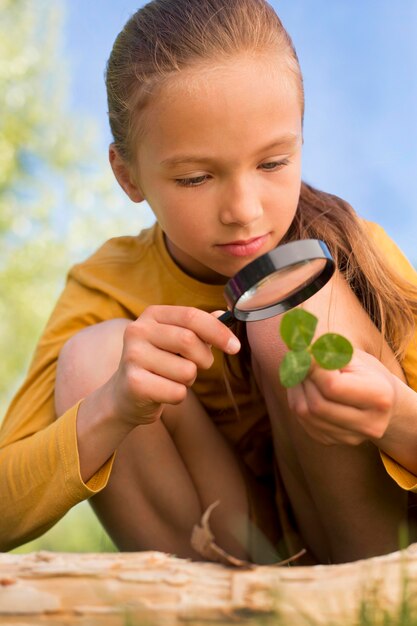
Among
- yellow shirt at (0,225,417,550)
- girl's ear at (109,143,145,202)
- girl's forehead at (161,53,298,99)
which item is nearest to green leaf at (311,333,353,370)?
yellow shirt at (0,225,417,550)

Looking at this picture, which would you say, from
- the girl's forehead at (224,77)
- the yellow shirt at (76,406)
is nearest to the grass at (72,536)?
the yellow shirt at (76,406)

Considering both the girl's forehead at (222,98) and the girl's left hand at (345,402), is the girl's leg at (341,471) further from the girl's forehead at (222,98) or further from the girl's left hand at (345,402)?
the girl's forehead at (222,98)

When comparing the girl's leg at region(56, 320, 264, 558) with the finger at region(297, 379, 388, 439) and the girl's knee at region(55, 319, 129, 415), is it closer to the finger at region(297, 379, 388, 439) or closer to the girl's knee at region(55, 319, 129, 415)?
the girl's knee at region(55, 319, 129, 415)

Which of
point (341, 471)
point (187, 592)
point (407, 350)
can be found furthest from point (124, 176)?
point (187, 592)

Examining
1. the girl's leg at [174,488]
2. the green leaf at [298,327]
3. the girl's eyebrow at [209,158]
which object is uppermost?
the girl's eyebrow at [209,158]

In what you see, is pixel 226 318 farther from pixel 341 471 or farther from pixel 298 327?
pixel 341 471

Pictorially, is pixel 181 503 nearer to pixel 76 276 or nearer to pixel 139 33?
pixel 76 276

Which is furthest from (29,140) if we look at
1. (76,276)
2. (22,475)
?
(22,475)

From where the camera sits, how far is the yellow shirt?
227cm

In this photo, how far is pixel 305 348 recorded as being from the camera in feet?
5.49

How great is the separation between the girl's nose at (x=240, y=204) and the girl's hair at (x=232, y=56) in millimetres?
321

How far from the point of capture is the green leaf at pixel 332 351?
1.65m

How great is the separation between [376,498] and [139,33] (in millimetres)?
1451

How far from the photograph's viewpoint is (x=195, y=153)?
2.14 meters
